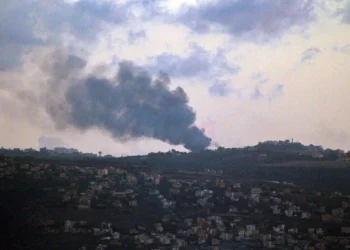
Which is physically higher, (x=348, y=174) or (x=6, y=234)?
(x=348, y=174)

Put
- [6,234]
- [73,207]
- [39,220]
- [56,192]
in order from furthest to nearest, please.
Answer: [56,192], [73,207], [39,220], [6,234]

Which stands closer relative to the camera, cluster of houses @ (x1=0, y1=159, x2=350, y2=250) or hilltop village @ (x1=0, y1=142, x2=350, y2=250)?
hilltop village @ (x1=0, y1=142, x2=350, y2=250)

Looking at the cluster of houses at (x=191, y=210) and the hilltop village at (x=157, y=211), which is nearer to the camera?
the hilltop village at (x=157, y=211)

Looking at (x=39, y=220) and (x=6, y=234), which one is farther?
(x=39, y=220)

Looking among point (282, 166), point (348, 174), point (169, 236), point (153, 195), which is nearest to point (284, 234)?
point (169, 236)

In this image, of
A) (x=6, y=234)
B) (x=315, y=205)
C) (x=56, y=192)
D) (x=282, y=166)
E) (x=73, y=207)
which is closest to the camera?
(x=6, y=234)

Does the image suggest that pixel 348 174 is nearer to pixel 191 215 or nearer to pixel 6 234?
pixel 191 215

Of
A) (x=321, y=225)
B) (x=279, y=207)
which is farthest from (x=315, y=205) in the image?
(x=321, y=225)

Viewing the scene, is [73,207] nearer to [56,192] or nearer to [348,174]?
[56,192]

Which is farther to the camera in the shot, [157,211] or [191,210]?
[191,210]
